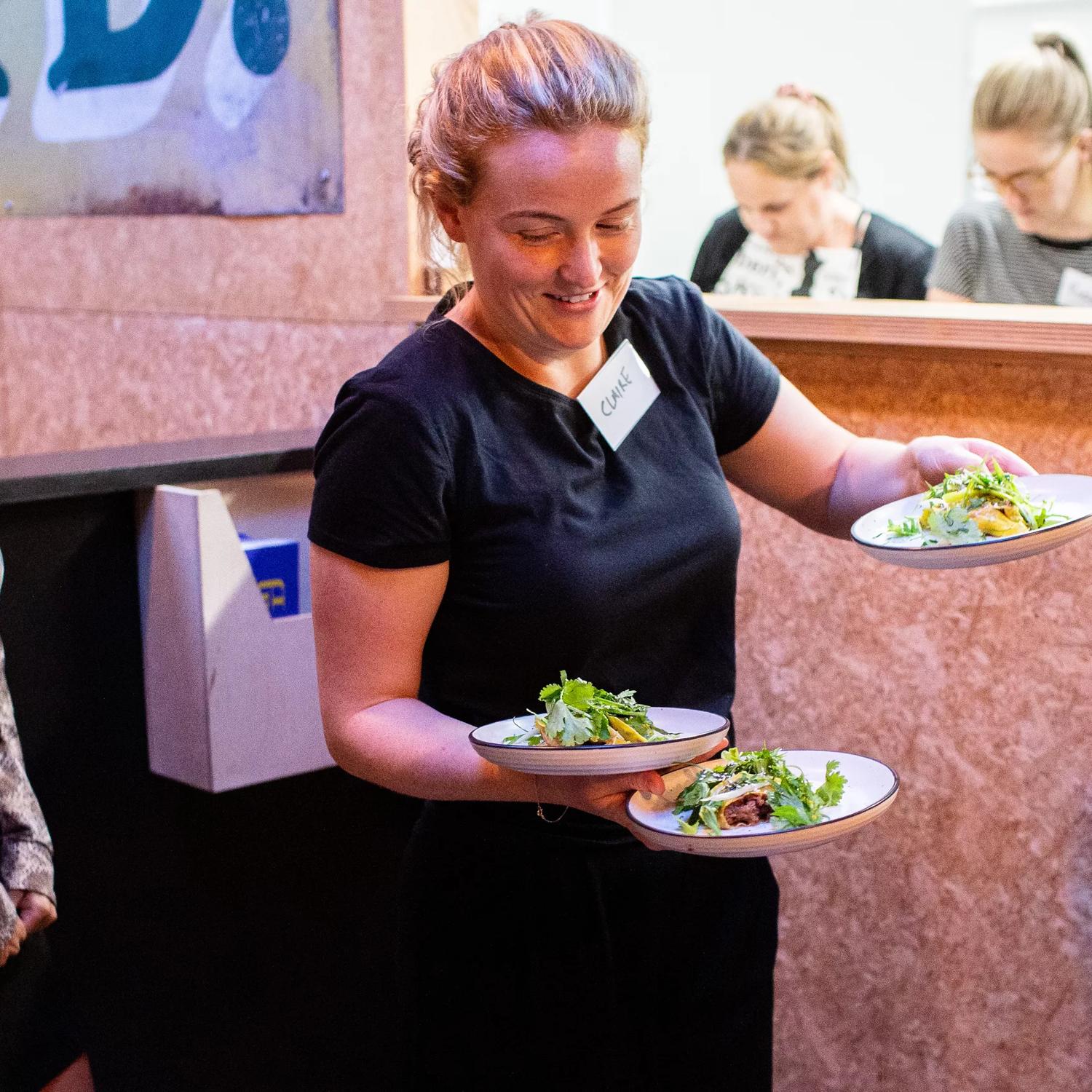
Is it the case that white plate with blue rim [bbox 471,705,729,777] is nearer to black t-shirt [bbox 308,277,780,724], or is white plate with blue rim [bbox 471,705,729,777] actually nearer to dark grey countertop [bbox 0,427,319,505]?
black t-shirt [bbox 308,277,780,724]

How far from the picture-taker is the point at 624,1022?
4.17ft

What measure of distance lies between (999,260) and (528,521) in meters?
1.90

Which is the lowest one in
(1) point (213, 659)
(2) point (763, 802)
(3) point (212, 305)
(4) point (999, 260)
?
(1) point (213, 659)

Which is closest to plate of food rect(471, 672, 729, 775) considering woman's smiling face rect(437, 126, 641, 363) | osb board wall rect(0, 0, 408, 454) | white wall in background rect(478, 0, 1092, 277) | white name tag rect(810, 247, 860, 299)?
woman's smiling face rect(437, 126, 641, 363)

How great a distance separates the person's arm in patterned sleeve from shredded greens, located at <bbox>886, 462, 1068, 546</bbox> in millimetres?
939

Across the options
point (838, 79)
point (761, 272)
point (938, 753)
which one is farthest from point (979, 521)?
point (838, 79)

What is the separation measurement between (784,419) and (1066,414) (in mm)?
476

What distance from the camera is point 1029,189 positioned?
2695 mm

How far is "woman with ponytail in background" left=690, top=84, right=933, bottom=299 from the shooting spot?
3031 mm

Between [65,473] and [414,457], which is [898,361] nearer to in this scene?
[414,457]

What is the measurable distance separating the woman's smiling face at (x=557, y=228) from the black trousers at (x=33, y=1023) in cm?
83

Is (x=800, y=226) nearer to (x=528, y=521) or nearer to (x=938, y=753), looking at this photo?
(x=938, y=753)

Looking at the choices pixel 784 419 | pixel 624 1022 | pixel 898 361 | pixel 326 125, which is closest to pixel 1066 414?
pixel 898 361

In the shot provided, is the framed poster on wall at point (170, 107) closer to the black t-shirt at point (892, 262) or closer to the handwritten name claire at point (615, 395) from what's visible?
the black t-shirt at point (892, 262)
